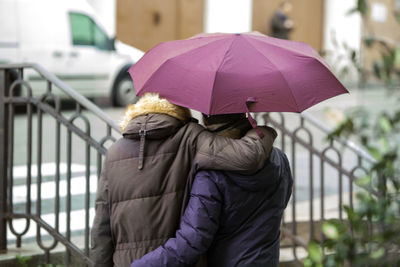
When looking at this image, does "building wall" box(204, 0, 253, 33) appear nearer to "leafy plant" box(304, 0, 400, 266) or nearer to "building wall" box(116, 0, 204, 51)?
"building wall" box(116, 0, 204, 51)

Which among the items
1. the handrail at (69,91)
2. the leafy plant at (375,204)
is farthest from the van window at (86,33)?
the leafy plant at (375,204)

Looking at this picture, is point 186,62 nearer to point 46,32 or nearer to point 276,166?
point 276,166

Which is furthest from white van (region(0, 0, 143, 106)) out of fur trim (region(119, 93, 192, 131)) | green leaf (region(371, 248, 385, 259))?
green leaf (region(371, 248, 385, 259))

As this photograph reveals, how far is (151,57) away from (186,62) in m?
0.20

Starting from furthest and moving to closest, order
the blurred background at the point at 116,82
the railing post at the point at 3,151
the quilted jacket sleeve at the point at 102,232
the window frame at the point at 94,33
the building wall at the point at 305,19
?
the building wall at the point at 305,19 → the window frame at the point at 94,33 → the railing post at the point at 3,151 → the quilted jacket sleeve at the point at 102,232 → the blurred background at the point at 116,82

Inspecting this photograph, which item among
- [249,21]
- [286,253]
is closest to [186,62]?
[286,253]

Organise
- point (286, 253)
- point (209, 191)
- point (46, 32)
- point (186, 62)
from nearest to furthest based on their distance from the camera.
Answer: point (209, 191) < point (186, 62) < point (286, 253) < point (46, 32)

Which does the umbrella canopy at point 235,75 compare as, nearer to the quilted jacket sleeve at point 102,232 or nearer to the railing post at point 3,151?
the quilted jacket sleeve at point 102,232

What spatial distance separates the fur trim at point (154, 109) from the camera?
265 centimetres

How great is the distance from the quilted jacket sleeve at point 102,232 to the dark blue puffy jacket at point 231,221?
147 millimetres

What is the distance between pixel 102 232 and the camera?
8.74 ft

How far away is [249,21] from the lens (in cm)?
1988

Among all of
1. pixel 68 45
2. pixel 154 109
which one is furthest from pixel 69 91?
pixel 68 45

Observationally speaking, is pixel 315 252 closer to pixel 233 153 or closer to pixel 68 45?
pixel 233 153
